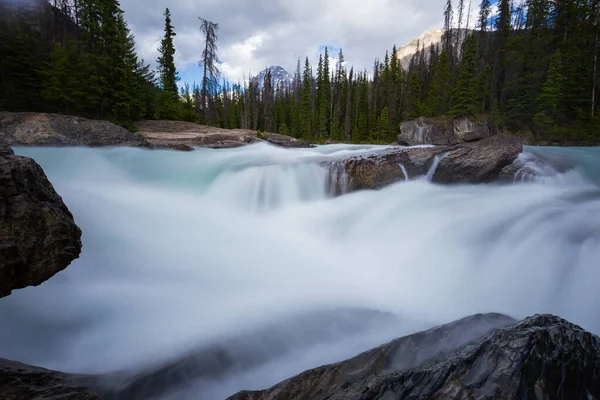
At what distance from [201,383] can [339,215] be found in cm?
476

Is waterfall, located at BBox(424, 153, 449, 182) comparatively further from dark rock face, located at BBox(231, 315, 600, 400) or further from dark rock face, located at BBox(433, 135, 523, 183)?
dark rock face, located at BBox(231, 315, 600, 400)

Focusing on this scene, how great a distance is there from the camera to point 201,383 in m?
2.74

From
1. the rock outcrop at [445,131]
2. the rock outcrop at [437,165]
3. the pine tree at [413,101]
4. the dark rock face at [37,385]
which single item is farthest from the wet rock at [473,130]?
the dark rock face at [37,385]

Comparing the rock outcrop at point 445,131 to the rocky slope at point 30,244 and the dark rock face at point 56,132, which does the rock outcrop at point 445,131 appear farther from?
the rocky slope at point 30,244

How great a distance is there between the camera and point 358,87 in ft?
163

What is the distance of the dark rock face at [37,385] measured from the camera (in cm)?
210

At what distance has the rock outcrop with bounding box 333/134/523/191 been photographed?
23.3 ft

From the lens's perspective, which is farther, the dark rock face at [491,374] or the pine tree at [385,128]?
the pine tree at [385,128]

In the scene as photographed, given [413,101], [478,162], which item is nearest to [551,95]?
[413,101]

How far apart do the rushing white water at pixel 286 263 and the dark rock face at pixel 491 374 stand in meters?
0.92

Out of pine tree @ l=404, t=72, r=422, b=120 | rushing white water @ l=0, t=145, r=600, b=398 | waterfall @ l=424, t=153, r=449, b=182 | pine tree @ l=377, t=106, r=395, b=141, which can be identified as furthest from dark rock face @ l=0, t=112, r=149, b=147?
pine tree @ l=377, t=106, r=395, b=141

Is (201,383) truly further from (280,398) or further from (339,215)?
(339,215)

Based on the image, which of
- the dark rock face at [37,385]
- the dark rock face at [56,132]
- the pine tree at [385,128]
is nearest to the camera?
the dark rock face at [37,385]

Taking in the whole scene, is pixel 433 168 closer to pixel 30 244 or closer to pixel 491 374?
pixel 491 374
